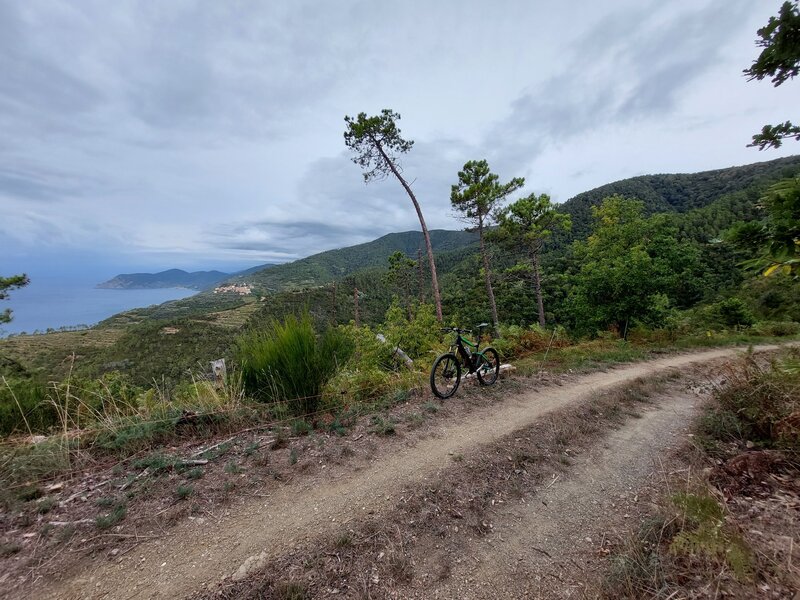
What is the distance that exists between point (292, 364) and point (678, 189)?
364ft

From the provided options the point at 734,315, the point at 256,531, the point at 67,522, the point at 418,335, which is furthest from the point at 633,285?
the point at 67,522

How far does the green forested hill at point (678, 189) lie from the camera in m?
71.3

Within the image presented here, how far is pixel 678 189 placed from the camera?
3226 inches

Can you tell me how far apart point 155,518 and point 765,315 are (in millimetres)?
27204

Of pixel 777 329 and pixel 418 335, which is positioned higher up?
pixel 418 335

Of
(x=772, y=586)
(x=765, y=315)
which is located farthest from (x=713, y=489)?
(x=765, y=315)

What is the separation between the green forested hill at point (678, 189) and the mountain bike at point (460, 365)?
6885cm

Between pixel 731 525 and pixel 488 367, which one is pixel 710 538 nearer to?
pixel 731 525

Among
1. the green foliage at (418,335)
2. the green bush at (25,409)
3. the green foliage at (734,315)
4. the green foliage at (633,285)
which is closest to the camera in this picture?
the green bush at (25,409)

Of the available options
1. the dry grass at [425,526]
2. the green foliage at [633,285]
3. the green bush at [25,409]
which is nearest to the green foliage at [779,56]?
the dry grass at [425,526]

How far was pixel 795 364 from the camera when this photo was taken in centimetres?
232

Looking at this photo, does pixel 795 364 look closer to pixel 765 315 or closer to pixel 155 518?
pixel 155 518

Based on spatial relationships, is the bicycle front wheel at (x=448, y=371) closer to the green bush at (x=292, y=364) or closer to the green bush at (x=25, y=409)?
the green bush at (x=292, y=364)

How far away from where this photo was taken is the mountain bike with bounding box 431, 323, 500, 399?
576 centimetres
